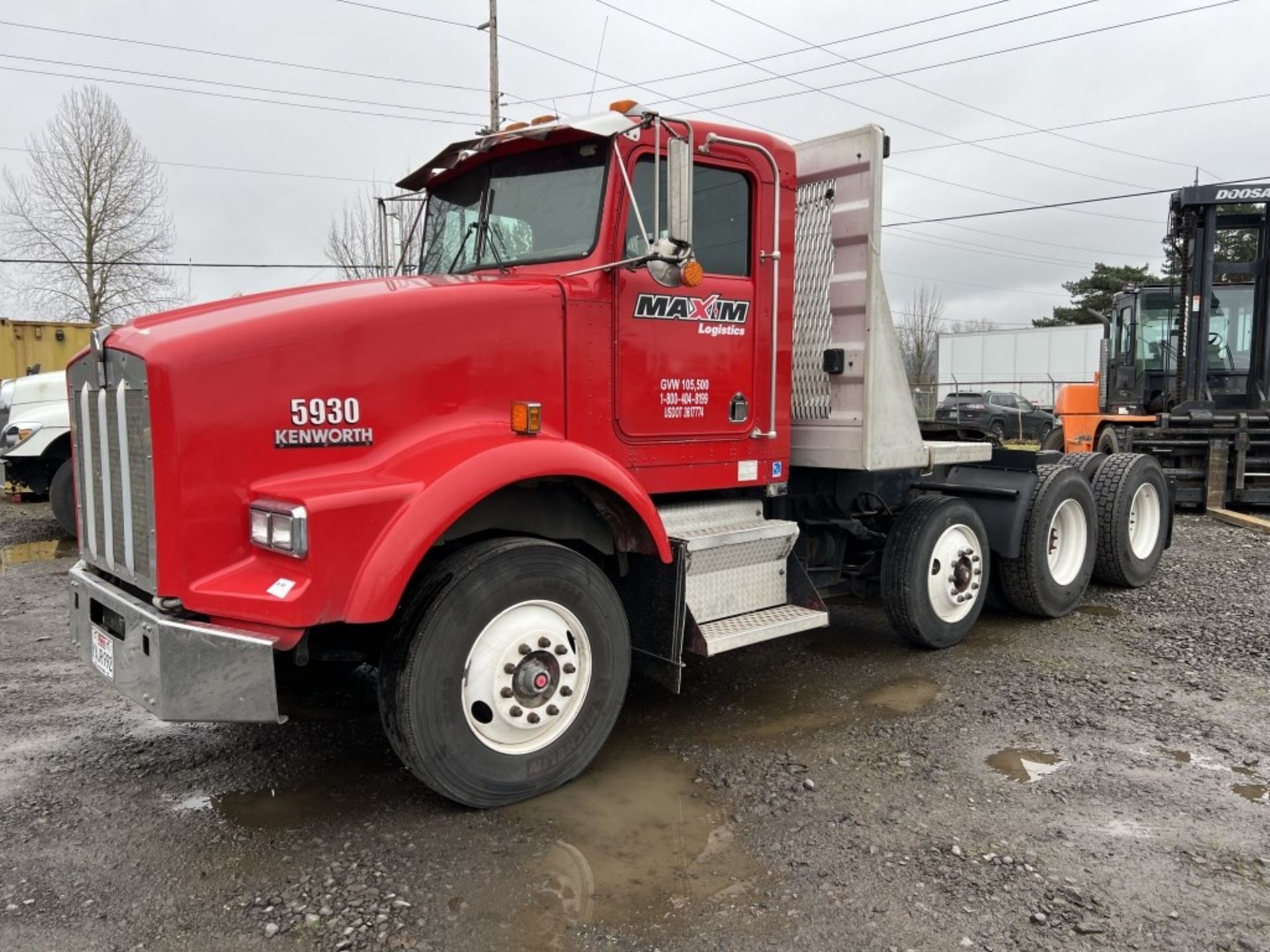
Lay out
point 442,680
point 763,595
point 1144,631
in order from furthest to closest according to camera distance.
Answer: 1. point 1144,631
2. point 763,595
3. point 442,680

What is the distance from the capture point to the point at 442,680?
3.43 meters

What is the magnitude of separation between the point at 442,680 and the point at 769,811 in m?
1.39

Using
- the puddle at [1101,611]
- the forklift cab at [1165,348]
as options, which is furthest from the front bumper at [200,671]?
the forklift cab at [1165,348]

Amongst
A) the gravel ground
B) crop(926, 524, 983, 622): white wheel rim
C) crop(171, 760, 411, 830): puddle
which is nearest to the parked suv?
crop(926, 524, 983, 622): white wheel rim

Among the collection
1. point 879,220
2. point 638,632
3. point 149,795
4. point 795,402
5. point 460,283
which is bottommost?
point 149,795

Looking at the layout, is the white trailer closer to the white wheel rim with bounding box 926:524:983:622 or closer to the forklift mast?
the forklift mast

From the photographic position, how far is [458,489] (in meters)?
3.37

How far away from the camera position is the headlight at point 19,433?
1048 centimetres

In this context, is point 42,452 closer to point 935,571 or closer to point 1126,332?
point 935,571

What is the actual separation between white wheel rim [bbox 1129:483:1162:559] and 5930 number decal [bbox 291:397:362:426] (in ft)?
22.2

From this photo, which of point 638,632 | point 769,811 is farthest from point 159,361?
point 769,811

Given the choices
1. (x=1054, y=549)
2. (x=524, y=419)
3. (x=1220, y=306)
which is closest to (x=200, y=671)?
(x=524, y=419)

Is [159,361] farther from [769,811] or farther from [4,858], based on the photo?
[769,811]

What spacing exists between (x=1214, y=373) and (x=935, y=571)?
372 inches
